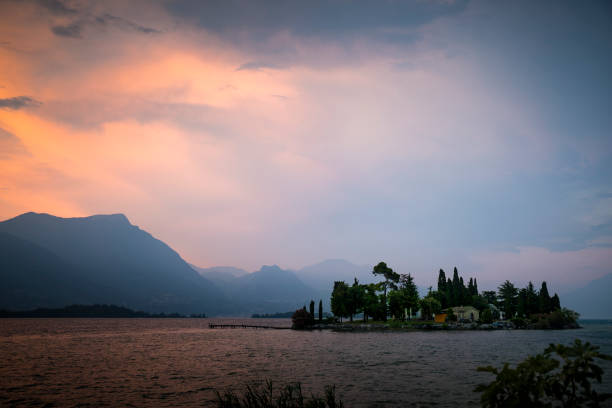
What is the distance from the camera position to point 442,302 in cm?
14662

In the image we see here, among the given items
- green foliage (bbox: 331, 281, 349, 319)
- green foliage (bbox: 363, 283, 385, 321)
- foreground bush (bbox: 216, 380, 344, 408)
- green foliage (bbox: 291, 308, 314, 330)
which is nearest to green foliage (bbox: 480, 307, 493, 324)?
green foliage (bbox: 363, 283, 385, 321)

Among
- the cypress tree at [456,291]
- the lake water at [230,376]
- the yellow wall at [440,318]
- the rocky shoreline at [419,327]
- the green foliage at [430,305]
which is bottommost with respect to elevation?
the rocky shoreline at [419,327]

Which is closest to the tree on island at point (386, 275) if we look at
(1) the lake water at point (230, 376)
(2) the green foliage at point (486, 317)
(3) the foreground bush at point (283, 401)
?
(2) the green foliage at point (486, 317)

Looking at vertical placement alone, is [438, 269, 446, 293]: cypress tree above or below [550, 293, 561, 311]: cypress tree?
above

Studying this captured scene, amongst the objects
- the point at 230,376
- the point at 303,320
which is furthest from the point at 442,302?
the point at 230,376

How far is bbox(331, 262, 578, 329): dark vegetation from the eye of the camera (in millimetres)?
127750

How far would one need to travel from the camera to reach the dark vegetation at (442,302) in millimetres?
127750

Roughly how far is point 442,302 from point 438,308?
1217 cm

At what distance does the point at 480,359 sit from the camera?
46062 millimetres

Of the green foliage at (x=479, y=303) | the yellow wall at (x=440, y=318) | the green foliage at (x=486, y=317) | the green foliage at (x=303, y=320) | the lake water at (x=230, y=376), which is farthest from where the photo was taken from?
the green foliage at (x=479, y=303)

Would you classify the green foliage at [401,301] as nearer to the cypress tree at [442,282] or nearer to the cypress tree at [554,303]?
the cypress tree at [442,282]

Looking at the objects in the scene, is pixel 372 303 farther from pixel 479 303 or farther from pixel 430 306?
pixel 479 303

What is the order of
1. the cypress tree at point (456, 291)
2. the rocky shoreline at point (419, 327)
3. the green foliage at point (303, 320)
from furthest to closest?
the cypress tree at point (456, 291)
the green foliage at point (303, 320)
the rocky shoreline at point (419, 327)

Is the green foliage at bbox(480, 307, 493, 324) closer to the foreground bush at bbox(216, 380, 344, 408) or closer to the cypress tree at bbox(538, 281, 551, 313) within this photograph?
the cypress tree at bbox(538, 281, 551, 313)
